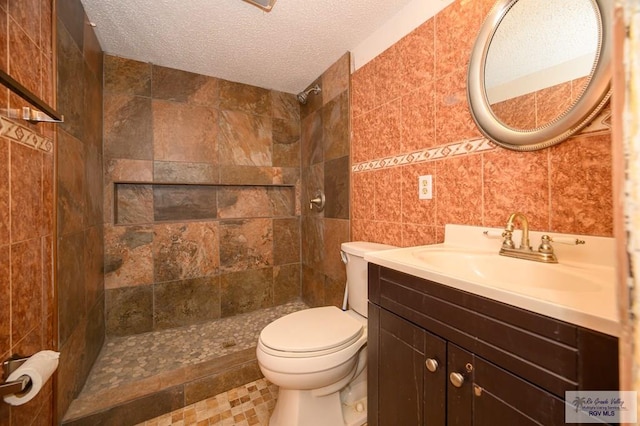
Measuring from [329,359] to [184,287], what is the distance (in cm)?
147

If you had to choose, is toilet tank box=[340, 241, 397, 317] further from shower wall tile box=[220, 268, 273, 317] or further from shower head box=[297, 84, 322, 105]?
shower head box=[297, 84, 322, 105]

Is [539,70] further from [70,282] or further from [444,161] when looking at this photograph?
[70,282]

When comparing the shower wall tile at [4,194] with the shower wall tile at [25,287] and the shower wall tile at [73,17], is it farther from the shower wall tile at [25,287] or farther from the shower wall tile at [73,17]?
the shower wall tile at [73,17]

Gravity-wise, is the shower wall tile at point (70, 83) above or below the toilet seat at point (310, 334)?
above

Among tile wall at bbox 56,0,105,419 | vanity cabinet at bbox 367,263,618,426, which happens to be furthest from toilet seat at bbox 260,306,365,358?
tile wall at bbox 56,0,105,419

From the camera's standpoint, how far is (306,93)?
84.8 inches

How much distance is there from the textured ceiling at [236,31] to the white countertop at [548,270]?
4.20 feet

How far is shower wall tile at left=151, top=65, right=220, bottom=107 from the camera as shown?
1879mm

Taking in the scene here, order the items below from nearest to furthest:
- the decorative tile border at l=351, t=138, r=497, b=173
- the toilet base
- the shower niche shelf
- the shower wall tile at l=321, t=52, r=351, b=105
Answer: the decorative tile border at l=351, t=138, r=497, b=173 → the toilet base → the shower wall tile at l=321, t=52, r=351, b=105 → the shower niche shelf

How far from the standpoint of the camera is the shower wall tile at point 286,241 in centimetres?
235

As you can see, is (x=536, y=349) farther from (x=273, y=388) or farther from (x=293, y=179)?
(x=293, y=179)

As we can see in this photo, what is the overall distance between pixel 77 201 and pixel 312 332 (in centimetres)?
137

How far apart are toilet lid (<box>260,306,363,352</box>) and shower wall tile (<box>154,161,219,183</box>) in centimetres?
135

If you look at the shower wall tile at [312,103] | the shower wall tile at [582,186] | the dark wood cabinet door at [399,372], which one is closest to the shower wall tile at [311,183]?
the shower wall tile at [312,103]
